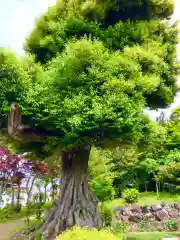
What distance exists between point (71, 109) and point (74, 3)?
4.48 m

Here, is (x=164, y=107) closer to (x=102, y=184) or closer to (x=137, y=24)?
(x=137, y=24)

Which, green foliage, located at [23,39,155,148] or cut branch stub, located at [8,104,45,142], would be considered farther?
cut branch stub, located at [8,104,45,142]

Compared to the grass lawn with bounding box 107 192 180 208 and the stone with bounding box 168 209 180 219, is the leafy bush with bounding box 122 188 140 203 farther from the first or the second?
the stone with bounding box 168 209 180 219

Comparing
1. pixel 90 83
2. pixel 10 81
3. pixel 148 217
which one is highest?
pixel 10 81

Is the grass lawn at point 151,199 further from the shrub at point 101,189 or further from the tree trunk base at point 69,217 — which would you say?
the tree trunk base at point 69,217

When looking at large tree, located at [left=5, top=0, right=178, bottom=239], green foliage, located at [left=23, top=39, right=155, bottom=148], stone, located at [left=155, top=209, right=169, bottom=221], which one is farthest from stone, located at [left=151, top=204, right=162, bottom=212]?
green foliage, located at [left=23, top=39, right=155, bottom=148]

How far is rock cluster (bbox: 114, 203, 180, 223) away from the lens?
15.0 meters

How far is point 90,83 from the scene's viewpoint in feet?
29.5

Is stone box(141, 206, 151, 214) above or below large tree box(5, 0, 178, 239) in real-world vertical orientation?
below

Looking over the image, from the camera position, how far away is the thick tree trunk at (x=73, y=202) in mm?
9914

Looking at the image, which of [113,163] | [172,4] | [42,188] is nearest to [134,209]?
[113,163]

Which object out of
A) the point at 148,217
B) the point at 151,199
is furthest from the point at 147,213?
the point at 151,199

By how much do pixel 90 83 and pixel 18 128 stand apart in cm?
255

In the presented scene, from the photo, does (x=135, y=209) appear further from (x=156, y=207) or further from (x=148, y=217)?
(x=156, y=207)
